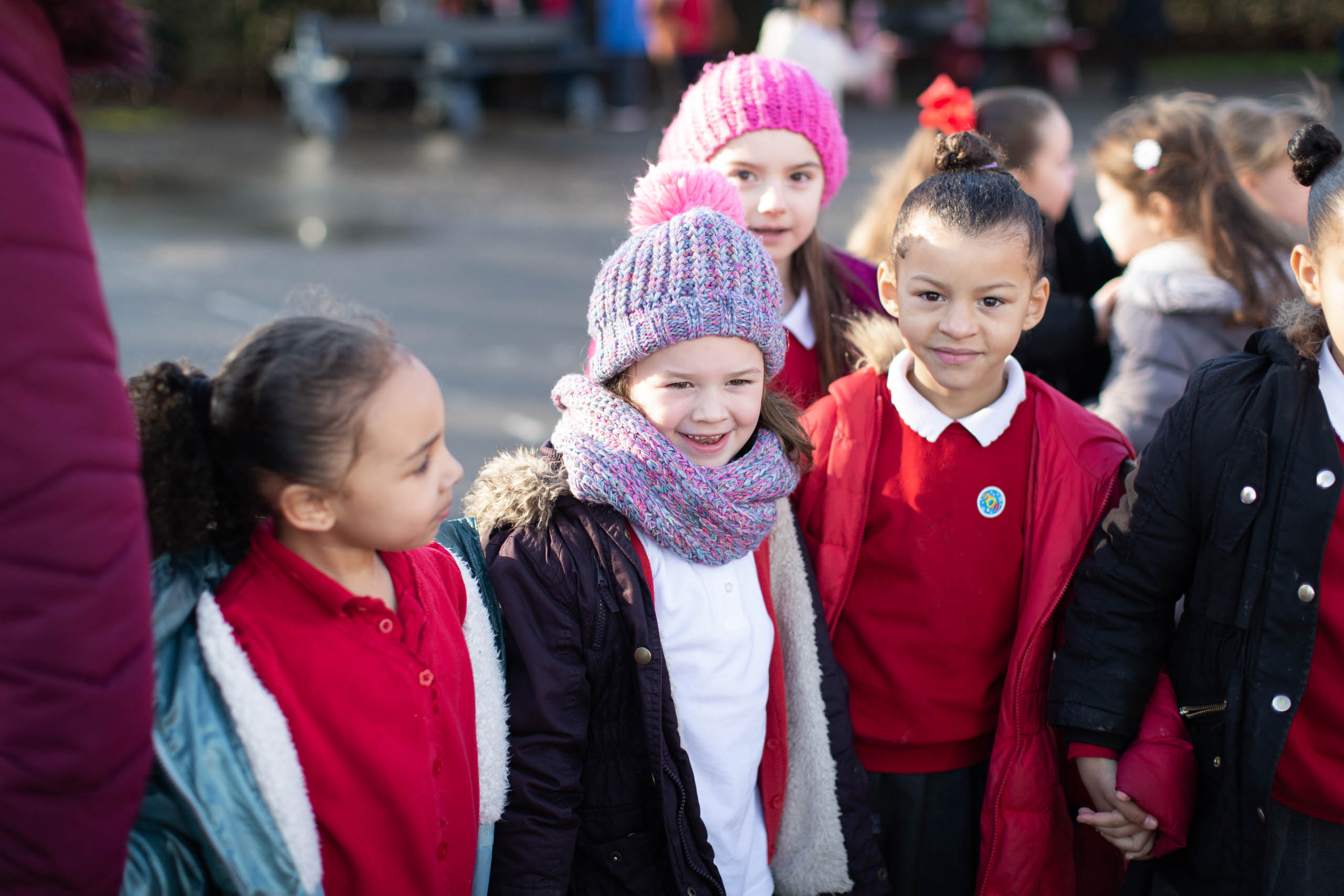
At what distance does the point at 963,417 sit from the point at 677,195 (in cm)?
75

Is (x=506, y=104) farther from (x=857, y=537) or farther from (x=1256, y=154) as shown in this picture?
(x=857, y=537)

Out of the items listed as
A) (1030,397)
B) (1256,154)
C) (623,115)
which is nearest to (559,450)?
(1030,397)

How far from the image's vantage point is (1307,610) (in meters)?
1.97

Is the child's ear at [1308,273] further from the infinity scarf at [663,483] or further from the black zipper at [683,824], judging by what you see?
the black zipper at [683,824]

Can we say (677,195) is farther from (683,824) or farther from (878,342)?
(683,824)

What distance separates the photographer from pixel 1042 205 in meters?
3.62

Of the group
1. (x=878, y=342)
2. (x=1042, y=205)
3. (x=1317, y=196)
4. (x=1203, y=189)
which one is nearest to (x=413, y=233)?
(x=1042, y=205)

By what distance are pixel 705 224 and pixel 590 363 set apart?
13.8 inches

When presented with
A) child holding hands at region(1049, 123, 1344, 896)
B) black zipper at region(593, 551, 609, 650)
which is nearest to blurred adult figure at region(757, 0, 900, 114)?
child holding hands at region(1049, 123, 1344, 896)

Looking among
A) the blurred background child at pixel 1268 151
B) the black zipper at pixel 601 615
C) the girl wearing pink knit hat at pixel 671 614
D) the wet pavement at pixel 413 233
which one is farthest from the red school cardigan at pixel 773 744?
the wet pavement at pixel 413 233

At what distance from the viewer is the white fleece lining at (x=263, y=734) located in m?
1.64

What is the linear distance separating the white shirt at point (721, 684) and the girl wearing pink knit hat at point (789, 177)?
2.65 feet

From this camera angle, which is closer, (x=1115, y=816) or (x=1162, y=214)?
(x=1115, y=816)

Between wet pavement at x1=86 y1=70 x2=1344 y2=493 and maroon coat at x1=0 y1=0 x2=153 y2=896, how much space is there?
4.01m
